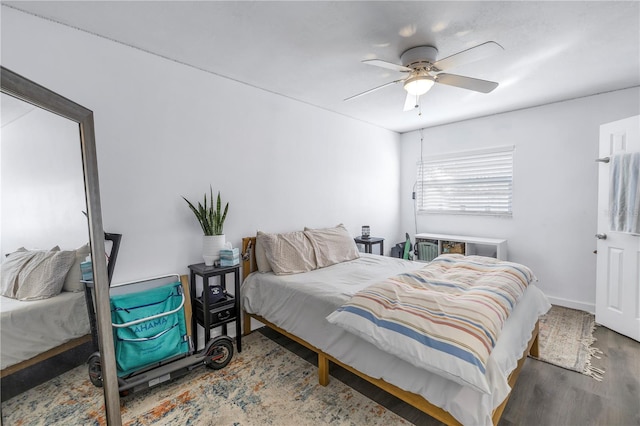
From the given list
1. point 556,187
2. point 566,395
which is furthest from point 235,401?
→ point 556,187

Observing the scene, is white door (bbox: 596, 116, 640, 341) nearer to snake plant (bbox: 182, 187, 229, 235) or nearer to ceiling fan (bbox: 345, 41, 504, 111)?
ceiling fan (bbox: 345, 41, 504, 111)

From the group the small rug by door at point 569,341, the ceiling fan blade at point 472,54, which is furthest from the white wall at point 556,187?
the ceiling fan blade at point 472,54

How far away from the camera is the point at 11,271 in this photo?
1087 mm

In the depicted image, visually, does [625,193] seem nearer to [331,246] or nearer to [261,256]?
[331,246]

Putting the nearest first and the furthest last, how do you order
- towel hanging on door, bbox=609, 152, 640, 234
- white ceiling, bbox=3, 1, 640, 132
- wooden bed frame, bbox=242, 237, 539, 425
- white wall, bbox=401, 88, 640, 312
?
wooden bed frame, bbox=242, 237, 539, 425, white ceiling, bbox=3, 1, 640, 132, towel hanging on door, bbox=609, 152, 640, 234, white wall, bbox=401, 88, 640, 312

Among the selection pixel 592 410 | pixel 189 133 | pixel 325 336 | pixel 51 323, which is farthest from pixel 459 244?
pixel 51 323

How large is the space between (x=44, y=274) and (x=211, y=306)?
121cm

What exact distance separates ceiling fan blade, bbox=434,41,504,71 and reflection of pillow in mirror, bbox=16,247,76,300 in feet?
8.25

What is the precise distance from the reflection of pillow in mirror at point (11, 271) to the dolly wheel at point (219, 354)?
4.42 feet

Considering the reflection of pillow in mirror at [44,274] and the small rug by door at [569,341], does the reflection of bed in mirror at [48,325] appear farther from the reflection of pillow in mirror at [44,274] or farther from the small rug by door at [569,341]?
the small rug by door at [569,341]

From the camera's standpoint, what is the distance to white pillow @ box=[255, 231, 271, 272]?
2.72 meters

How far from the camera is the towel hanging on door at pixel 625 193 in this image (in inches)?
97.3

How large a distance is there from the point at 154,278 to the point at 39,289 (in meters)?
1.02

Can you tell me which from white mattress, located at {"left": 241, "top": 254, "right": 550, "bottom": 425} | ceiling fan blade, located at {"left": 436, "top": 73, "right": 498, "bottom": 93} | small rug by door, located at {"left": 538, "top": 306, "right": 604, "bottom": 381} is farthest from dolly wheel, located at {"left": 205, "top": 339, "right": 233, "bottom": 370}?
ceiling fan blade, located at {"left": 436, "top": 73, "right": 498, "bottom": 93}
